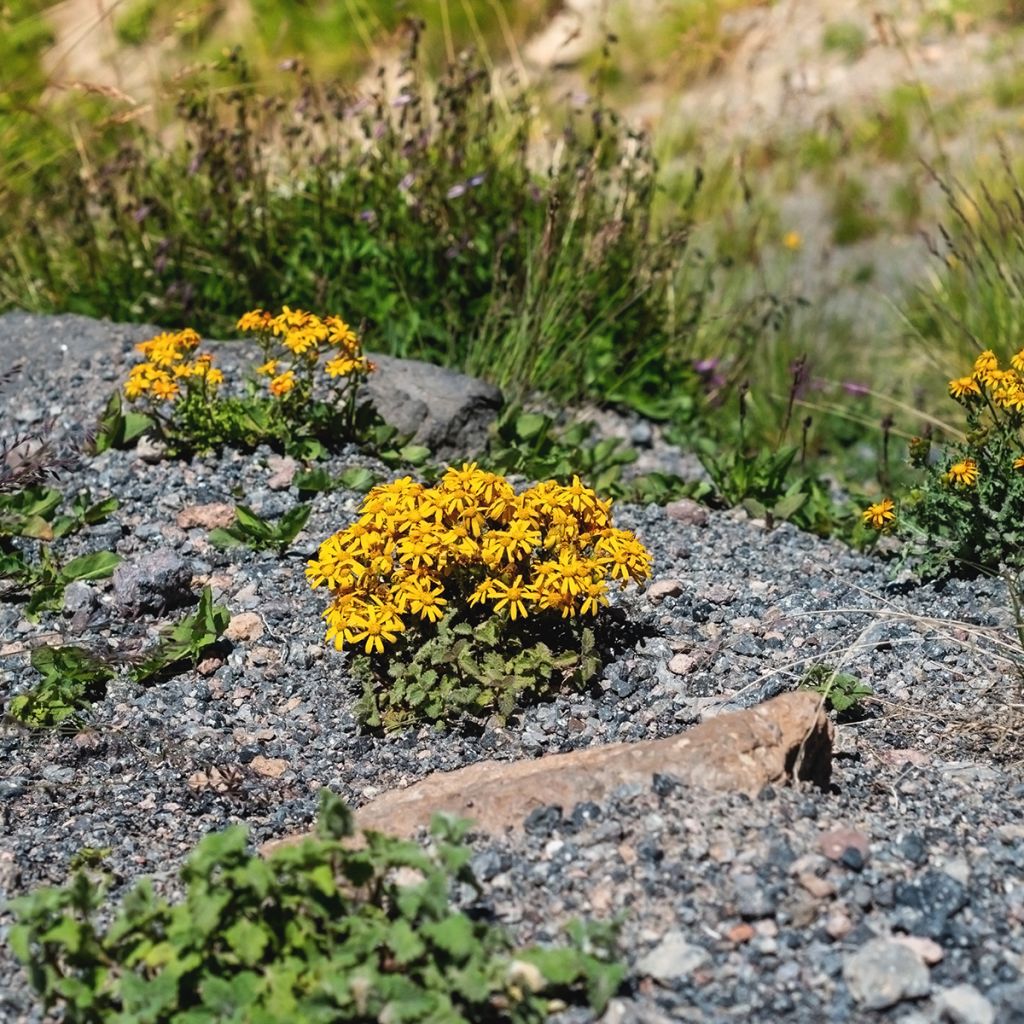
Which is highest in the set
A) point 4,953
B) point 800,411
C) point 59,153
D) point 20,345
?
point 59,153

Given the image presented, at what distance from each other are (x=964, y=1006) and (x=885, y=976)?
0.41ft

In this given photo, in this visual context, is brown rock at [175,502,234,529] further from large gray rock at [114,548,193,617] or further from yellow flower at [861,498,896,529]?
yellow flower at [861,498,896,529]

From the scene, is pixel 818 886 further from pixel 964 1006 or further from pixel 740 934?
pixel 964 1006

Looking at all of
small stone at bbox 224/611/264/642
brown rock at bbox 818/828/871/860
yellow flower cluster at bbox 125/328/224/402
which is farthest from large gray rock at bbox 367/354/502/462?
brown rock at bbox 818/828/871/860

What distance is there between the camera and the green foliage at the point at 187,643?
352 cm

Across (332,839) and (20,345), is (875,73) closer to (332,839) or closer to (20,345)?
(20,345)

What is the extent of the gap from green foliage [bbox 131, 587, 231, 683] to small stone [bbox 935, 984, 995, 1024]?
76.0 inches

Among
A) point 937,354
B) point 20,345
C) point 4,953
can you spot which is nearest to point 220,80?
point 20,345

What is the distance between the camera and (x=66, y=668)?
11.4 feet

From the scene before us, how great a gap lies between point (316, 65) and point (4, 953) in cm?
895

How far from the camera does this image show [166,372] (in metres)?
4.34

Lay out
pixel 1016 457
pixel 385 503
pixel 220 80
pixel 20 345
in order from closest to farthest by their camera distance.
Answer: pixel 385 503
pixel 1016 457
pixel 20 345
pixel 220 80

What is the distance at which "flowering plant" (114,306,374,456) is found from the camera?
4.19 meters

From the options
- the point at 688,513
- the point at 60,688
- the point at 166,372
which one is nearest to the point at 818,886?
the point at 60,688
